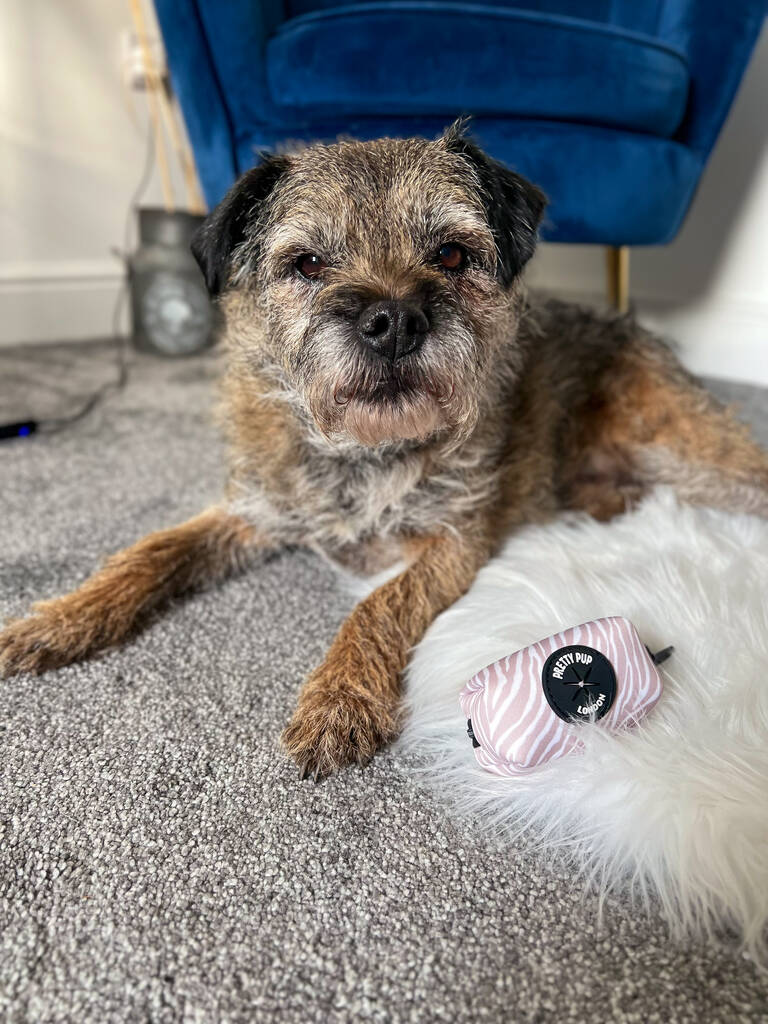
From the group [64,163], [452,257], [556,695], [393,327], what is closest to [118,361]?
[64,163]

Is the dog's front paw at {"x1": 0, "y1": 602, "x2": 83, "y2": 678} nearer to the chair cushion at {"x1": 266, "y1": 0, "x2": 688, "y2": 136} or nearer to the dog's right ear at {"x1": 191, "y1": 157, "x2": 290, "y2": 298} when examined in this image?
the dog's right ear at {"x1": 191, "y1": 157, "x2": 290, "y2": 298}

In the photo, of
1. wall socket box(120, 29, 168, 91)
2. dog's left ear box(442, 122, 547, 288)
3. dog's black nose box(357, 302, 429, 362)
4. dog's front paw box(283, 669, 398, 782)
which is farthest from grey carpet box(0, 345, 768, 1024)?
wall socket box(120, 29, 168, 91)

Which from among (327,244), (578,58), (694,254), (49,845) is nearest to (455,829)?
(49,845)

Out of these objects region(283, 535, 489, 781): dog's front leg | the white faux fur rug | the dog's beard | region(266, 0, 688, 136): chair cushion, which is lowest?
region(283, 535, 489, 781): dog's front leg

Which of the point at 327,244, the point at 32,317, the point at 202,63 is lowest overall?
the point at 32,317

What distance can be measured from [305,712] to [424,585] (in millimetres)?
366

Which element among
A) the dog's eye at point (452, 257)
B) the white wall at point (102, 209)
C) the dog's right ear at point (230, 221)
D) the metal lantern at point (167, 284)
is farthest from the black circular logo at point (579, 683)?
the metal lantern at point (167, 284)

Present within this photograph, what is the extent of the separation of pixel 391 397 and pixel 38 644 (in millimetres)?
682

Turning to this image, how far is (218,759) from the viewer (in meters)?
0.98

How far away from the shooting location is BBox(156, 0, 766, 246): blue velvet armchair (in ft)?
6.00

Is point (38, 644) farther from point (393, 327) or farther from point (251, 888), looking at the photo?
point (393, 327)

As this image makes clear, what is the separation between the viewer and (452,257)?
1.23 metres

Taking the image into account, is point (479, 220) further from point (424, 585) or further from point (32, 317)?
point (32, 317)

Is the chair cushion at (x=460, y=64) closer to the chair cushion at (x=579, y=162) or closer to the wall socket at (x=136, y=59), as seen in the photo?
the chair cushion at (x=579, y=162)
